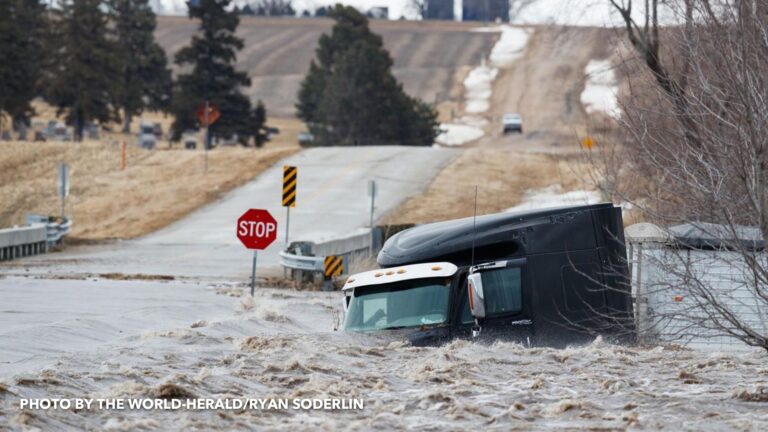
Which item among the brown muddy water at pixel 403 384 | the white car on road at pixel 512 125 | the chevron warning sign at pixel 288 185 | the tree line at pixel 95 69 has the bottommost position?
the brown muddy water at pixel 403 384

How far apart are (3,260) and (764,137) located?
94.1ft

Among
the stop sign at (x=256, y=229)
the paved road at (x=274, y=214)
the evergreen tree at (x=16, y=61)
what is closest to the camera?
the stop sign at (x=256, y=229)

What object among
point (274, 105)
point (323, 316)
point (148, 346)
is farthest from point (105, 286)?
point (274, 105)

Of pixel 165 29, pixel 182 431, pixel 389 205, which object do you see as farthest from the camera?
pixel 165 29

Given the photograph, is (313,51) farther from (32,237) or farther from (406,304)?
(406,304)

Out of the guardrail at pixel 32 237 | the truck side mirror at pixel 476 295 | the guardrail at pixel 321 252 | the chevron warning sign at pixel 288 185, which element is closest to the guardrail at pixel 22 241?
the guardrail at pixel 32 237

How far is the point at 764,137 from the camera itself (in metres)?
13.9

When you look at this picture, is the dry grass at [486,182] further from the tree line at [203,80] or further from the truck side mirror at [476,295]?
the truck side mirror at [476,295]

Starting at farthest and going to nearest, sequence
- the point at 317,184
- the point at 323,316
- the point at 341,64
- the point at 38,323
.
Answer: the point at 341,64 < the point at 317,184 < the point at 323,316 < the point at 38,323

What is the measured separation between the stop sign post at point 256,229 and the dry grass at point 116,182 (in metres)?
23.7

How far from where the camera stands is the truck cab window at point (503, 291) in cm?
1673

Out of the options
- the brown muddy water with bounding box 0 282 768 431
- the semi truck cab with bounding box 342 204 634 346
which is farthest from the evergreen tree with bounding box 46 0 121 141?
the semi truck cab with bounding box 342 204 634 346

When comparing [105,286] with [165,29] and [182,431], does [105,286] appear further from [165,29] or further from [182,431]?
[165,29]

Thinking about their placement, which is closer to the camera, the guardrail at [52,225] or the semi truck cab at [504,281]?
the semi truck cab at [504,281]
